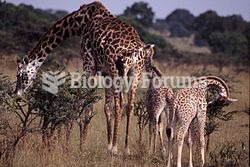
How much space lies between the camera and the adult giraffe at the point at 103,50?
8.08 metres

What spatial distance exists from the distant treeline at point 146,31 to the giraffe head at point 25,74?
12.0 meters

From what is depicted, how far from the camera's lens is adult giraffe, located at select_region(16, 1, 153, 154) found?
8078 millimetres

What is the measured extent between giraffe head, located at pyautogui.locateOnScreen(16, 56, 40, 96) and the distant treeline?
12025 mm

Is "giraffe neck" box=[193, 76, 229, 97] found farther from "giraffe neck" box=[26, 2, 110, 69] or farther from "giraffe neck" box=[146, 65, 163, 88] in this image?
"giraffe neck" box=[26, 2, 110, 69]

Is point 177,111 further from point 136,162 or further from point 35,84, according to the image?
point 35,84

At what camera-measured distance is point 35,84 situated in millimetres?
8102

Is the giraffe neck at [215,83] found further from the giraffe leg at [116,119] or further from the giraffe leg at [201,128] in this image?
the giraffe leg at [116,119]

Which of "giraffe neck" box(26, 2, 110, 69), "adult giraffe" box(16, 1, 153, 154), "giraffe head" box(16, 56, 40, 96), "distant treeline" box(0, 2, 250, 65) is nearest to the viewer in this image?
"adult giraffe" box(16, 1, 153, 154)

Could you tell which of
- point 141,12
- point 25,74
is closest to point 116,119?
point 25,74

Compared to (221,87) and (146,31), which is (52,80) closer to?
(221,87)

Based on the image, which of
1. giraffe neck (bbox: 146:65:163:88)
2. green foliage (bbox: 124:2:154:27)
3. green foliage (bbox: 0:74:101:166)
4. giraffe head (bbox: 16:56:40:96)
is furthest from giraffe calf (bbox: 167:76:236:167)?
green foliage (bbox: 124:2:154:27)

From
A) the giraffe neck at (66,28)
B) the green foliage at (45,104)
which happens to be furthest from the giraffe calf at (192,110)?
the giraffe neck at (66,28)

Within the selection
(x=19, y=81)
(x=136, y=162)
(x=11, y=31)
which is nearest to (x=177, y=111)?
(x=136, y=162)

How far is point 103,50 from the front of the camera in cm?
838
